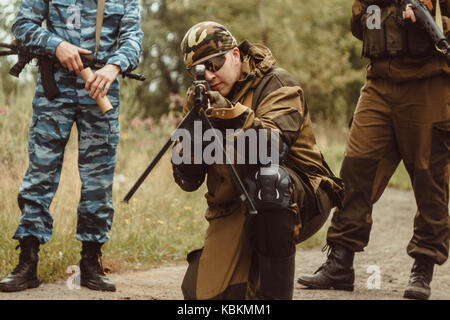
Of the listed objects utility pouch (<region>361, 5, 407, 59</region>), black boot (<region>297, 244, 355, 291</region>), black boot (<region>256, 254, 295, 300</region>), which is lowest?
black boot (<region>297, 244, 355, 291</region>)

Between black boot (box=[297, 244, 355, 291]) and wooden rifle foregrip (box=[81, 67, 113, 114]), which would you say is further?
black boot (box=[297, 244, 355, 291])

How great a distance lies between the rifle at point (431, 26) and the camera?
382cm

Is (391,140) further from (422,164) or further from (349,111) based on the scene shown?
(349,111)

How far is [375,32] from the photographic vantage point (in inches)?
161

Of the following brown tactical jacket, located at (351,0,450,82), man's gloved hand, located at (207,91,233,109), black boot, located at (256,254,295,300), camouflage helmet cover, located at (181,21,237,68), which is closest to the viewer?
man's gloved hand, located at (207,91,233,109)

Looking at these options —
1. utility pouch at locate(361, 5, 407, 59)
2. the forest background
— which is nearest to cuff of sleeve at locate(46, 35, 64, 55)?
the forest background

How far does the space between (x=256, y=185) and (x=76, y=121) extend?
151 cm

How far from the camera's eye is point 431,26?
386 cm

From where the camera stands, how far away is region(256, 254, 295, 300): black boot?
114 inches

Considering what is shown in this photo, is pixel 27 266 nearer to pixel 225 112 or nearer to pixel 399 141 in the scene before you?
pixel 225 112

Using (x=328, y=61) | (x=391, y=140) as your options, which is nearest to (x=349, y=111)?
(x=328, y=61)

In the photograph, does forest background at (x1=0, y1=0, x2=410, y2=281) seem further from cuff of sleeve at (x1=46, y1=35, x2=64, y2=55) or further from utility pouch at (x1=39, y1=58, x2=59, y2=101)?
cuff of sleeve at (x1=46, y1=35, x2=64, y2=55)

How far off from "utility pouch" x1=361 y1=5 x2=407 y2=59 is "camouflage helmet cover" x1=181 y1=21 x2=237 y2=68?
1.34 metres

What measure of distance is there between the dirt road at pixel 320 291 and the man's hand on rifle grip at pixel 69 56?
123 cm
